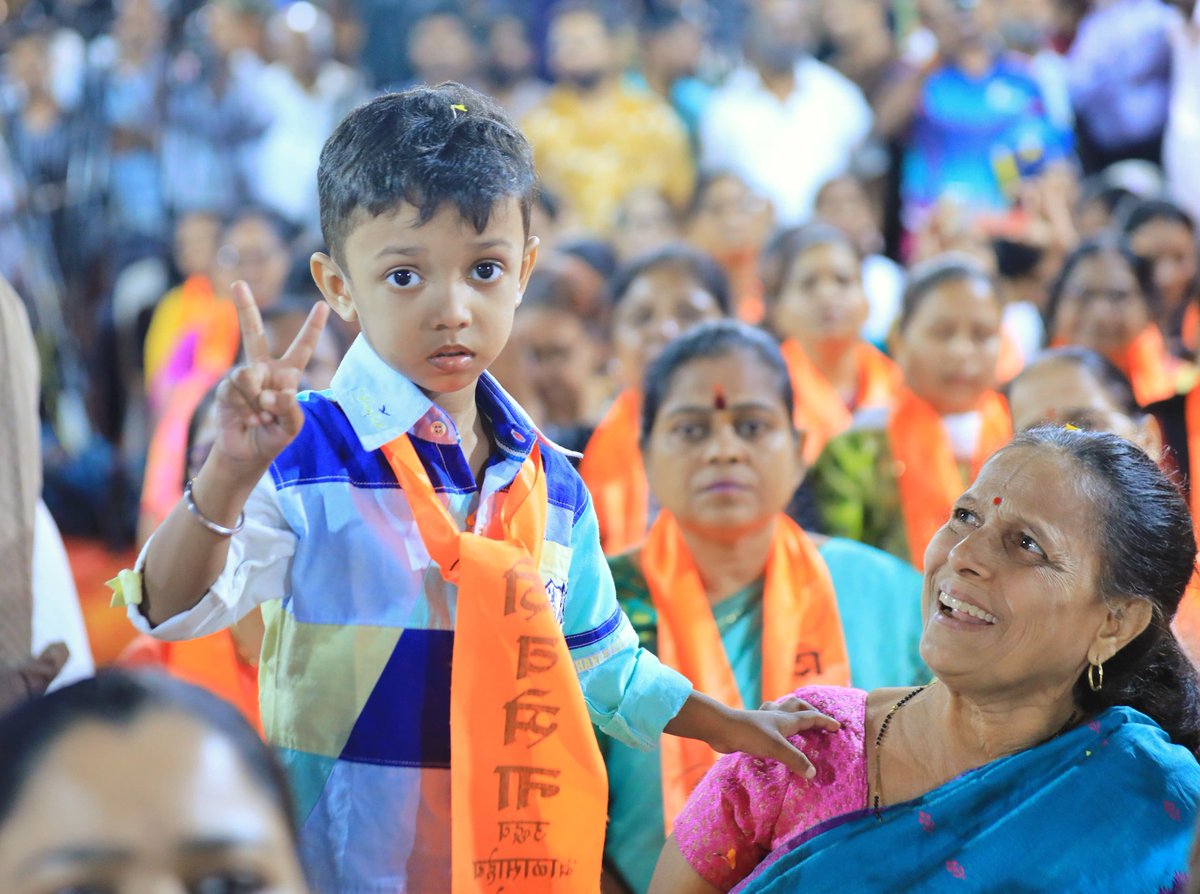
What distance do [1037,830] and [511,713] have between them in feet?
2.22

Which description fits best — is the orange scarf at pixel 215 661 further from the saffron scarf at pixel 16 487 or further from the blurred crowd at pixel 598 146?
the blurred crowd at pixel 598 146

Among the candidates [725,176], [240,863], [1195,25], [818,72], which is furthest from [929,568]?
[818,72]

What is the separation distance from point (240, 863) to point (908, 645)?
2.07 meters

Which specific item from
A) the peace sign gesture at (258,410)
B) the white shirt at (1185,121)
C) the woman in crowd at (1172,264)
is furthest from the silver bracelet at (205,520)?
the white shirt at (1185,121)

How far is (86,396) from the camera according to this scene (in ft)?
21.8

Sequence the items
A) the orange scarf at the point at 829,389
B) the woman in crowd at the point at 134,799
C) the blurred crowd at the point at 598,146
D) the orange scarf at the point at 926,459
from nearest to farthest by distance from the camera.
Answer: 1. the woman in crowd at the point at 134,799
2. the orange scarf at the point at 926,459
3. the orange scarf at the point at 829,389
4. the blurred crowd at the point at 598,146

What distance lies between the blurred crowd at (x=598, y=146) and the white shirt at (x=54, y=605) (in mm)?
2904

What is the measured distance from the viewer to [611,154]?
23.9 feet

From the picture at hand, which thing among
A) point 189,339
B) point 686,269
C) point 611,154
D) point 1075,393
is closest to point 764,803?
point 1075,393

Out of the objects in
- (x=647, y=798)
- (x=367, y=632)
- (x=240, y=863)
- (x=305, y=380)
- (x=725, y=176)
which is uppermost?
(x=725, y=176)

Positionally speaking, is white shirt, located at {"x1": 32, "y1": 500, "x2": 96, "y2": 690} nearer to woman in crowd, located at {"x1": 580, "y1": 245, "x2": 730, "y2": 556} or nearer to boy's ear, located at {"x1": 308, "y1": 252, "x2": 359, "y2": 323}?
boy's ear, located at {"x1": 308, "y1": 252, "x2": 359, "y2": 323}

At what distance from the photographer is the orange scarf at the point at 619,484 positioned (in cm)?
383

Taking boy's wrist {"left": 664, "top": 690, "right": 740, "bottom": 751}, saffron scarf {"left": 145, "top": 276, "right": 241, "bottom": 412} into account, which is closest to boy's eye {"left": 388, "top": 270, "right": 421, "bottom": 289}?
boy's wrist {"left": 664, "top": 690, "right": 740, "bottom": 751}

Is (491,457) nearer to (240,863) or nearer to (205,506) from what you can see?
(205,506)
